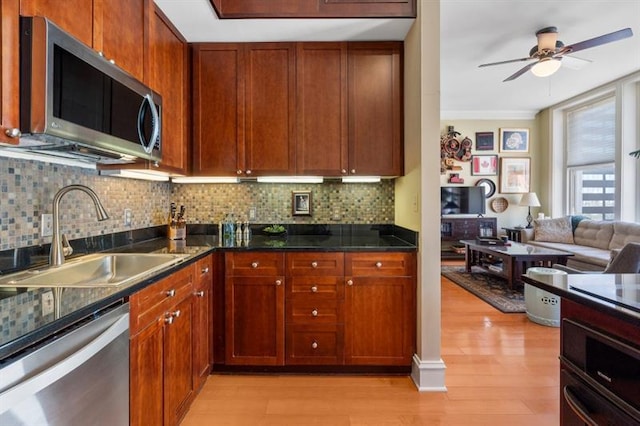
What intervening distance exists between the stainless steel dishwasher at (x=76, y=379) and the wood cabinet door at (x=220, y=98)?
1598 mm

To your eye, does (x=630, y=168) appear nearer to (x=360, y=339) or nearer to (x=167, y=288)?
(x=360, y=339)

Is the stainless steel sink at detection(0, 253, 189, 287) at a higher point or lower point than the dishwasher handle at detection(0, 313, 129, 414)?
higher

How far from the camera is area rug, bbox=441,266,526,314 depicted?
3.75m

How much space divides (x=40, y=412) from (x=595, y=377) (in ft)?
5.00

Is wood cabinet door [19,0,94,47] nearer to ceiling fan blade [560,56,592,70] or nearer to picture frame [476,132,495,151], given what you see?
ceiling fan blade [560,56,592,70]

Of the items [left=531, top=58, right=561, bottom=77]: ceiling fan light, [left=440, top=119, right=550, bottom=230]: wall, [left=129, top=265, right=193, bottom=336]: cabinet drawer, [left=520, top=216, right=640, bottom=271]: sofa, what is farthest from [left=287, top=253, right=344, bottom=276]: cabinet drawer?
[left=440, top=119, right=550, bottom=230]: wall

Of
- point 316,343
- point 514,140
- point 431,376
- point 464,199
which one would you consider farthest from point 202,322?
point 514,140

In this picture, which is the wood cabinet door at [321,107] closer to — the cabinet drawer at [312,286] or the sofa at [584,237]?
the cabinet drawer at [312,286]

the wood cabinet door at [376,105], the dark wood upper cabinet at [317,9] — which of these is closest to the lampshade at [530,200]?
the wood cabinet door at [376,105]

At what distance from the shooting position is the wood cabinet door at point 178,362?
158 centimetres

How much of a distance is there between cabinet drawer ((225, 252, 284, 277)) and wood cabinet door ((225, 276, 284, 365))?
0.04 meters

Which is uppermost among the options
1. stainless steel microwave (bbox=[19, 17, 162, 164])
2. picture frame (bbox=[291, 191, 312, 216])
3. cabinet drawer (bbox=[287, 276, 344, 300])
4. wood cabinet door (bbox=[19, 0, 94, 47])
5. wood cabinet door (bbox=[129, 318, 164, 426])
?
wood cabinet door (bbox=[19, 0, 94, 47])

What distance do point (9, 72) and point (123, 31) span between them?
2.58 ft

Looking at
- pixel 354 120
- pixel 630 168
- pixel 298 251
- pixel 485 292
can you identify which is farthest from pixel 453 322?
pixel 630 168
